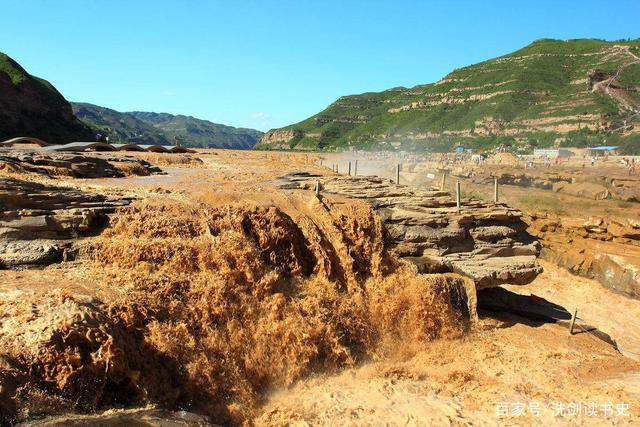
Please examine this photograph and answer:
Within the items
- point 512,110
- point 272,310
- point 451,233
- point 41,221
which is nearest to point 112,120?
point 512,110

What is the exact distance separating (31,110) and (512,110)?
76.3 metres

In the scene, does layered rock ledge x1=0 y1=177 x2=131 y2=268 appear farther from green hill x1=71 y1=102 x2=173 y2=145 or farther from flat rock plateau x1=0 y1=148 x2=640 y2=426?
green hill x1=71 y1=102 x2=173 y2=145

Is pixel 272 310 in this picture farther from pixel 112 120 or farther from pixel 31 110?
pixel 112 120

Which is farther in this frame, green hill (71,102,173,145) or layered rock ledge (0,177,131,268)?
green hill (71,102,173,145)

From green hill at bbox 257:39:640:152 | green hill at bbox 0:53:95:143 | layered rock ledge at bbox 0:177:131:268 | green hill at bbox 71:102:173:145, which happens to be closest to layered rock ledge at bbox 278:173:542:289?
layered rock ledge at bbox 0:177:131:268

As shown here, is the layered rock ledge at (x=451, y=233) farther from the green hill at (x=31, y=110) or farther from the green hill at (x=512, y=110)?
the green hill at (x=512, y=110)

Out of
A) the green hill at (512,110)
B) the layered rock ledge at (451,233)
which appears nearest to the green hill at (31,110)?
the layered rock ledge at (451,233)

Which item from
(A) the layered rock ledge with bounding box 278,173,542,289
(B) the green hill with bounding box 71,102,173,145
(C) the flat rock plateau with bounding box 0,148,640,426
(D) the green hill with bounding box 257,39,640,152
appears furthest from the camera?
(B) the green hill with bounding box 71,102,173,145

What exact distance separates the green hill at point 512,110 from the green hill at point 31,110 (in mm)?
51821

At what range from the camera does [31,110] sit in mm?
50125

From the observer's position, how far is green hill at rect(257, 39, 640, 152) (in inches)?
2751

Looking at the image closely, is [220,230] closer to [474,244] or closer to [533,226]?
[474,244]

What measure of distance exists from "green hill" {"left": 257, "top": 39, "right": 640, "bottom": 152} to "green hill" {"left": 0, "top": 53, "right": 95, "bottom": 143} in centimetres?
5182

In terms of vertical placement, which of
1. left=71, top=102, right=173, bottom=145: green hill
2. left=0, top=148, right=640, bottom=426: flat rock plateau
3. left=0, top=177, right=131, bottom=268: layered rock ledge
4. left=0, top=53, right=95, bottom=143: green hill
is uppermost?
left=71, top=102, right=173, bottom=145: green hill
